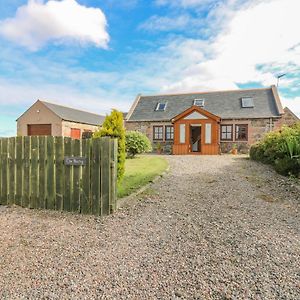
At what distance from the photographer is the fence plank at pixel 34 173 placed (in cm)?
526

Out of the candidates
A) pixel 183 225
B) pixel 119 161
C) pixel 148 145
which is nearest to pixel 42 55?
pixel 119 161

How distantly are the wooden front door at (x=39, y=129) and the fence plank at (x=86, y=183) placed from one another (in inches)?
870

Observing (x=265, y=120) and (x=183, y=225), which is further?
(x=265, y=120)

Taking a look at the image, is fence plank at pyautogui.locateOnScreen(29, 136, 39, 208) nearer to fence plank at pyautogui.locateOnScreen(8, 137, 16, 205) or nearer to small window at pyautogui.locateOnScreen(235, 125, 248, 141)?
fence plank at pyautogui.locateOnScreen(8, 137, 16, 205)

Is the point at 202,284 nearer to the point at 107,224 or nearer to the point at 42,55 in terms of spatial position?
the point at 107,224

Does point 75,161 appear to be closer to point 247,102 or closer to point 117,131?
point 117,131

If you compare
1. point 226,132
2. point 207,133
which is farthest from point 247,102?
point 207,133

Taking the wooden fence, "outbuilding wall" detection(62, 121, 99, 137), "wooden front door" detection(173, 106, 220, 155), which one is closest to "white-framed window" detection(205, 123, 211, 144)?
"wooden front door" detection(173, 106, 220, 155)

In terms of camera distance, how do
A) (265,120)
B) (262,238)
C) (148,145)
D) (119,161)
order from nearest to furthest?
(262,238)
(119,161)
(148,145)
(265,120)

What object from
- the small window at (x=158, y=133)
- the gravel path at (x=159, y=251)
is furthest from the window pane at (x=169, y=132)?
the gravel path at (x=159, y=251)

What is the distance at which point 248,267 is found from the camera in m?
2.86

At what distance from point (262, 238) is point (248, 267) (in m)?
0.91

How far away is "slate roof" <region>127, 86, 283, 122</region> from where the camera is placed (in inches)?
790

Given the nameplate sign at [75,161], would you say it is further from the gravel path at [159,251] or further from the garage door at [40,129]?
the garage door at [40,129]
